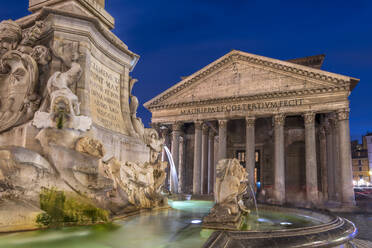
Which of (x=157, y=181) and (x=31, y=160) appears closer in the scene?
(x=31, y=160)

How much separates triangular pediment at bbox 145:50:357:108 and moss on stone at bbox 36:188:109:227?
19.5 m

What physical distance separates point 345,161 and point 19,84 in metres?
20.3

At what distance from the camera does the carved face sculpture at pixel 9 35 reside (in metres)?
4.88

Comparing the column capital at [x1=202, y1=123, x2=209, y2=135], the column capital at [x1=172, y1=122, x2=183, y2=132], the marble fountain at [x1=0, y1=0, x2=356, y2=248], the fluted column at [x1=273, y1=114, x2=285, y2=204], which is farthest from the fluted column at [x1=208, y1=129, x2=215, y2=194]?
the marble fountain at [x1=0, y1=0, x2=356, y2=248]

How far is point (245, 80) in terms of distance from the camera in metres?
23.1

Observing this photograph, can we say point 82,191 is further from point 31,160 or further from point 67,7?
point 67,7

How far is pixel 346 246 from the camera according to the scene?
404 centimetres

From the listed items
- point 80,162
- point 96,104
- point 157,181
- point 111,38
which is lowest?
point 157,181

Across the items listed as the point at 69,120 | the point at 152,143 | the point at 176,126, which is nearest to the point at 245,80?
the point at 176,126

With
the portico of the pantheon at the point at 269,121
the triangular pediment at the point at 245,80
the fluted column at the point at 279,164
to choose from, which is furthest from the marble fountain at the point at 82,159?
the triangular pediment at the point at 245,80

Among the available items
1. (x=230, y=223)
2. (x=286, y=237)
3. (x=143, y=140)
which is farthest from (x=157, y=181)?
(x=286, y=237)

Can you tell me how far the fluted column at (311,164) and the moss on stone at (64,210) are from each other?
738 inches

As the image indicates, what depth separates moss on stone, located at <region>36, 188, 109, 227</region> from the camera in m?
3.76

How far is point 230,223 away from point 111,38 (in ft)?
13.9
